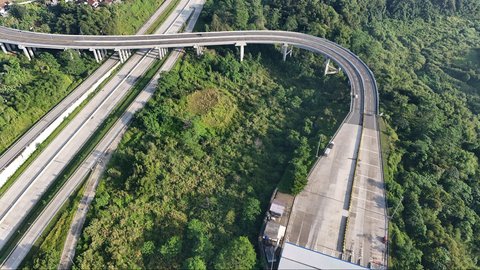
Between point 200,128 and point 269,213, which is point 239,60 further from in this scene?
point 269,213

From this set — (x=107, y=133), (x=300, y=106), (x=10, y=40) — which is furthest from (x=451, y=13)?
(x=10, y=40)

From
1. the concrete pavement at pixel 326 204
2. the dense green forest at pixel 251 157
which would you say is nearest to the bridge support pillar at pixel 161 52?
the dense green forest at pixel 251 157

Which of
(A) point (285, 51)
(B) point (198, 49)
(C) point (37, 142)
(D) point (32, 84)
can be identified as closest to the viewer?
(C) point (37, 142)

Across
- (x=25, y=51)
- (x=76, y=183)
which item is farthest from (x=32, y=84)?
(x=76, y=183)

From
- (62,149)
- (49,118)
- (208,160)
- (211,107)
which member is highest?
(211,107)

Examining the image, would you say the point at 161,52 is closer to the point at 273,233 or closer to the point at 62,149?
the point at 62,149

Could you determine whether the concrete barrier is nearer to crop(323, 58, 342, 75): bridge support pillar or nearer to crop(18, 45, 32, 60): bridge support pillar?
crop(18, 45, 32, 60): bridge support pillar

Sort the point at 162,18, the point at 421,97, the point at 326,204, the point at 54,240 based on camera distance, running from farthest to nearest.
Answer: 1. the point at 162,18
2. the point at 421,97
3. the point at 326,204
4. the point at 54,240
